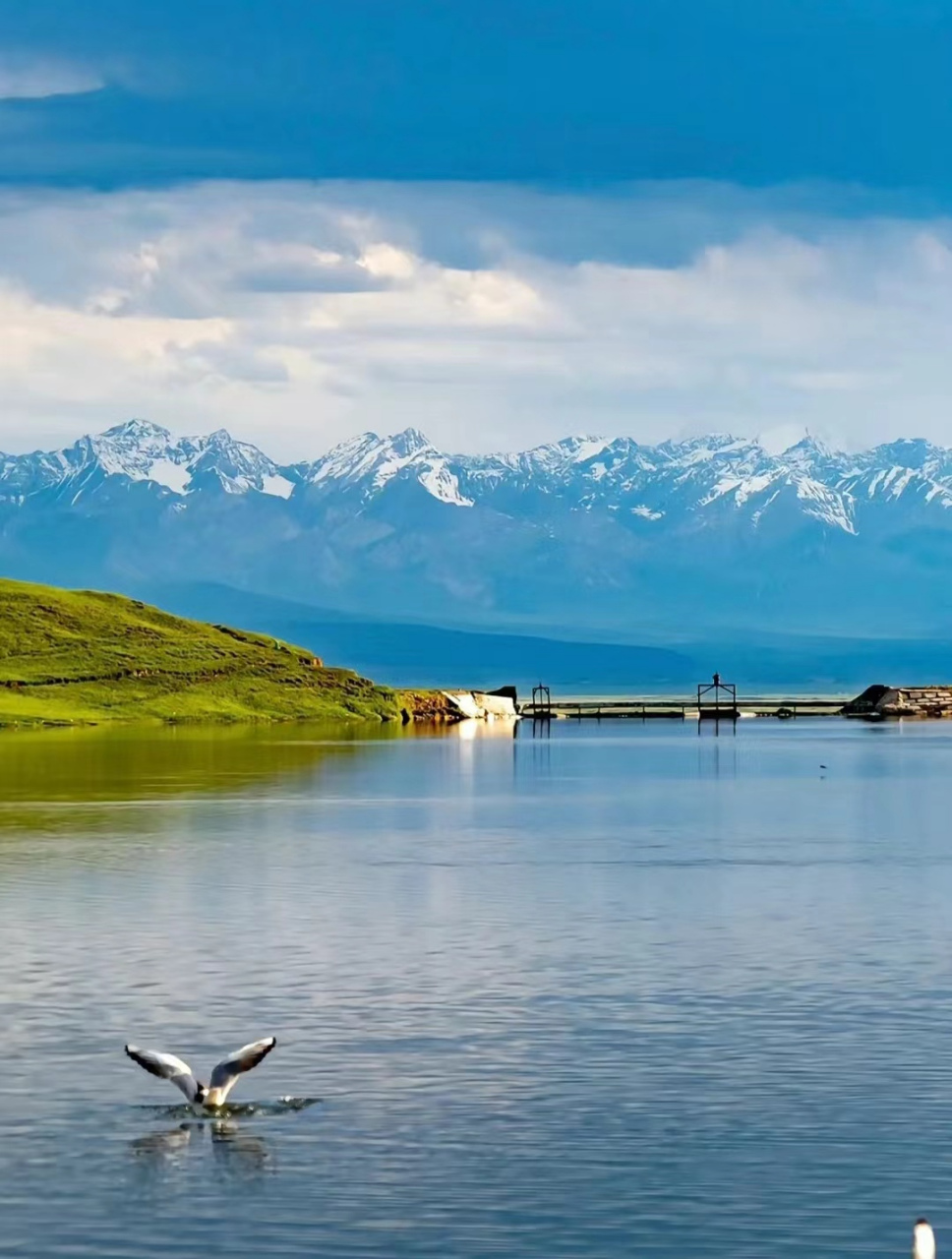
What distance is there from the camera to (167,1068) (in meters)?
40.0

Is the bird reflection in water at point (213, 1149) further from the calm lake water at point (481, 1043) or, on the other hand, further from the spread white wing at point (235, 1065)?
the spread white wing at point (235, 1065)

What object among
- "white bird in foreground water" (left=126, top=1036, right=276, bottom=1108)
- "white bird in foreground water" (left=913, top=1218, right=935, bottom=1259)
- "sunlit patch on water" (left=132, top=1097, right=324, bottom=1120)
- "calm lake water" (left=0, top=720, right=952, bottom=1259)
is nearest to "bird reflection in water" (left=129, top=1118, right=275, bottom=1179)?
"calm lake water" (left=0, top=720, right=952, bottom=1259)

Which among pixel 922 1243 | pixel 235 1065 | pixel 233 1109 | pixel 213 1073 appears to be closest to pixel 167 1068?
pixel 213 1073

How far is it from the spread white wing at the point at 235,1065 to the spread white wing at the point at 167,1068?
386 millimetres

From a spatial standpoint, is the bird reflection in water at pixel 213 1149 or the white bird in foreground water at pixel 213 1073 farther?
the white bird in foreground water at pixel 213 1073

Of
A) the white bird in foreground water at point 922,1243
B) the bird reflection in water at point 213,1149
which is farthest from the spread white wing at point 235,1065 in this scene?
the white bird in foreground water at point 922,1243

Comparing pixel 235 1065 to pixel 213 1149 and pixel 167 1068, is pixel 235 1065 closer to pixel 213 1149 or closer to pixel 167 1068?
pixel 167 1068

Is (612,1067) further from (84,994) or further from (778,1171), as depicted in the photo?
(84,994)

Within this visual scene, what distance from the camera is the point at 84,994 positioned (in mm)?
54844

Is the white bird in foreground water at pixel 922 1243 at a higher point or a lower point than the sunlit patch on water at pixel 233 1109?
lower

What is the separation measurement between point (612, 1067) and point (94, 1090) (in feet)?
30.3

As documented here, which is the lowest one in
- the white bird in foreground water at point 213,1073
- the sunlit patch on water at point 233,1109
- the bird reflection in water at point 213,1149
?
the bird reflection in water at point 213,1149

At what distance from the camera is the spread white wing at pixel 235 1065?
130ft

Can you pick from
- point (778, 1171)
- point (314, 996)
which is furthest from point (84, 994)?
point (778, 1171)
